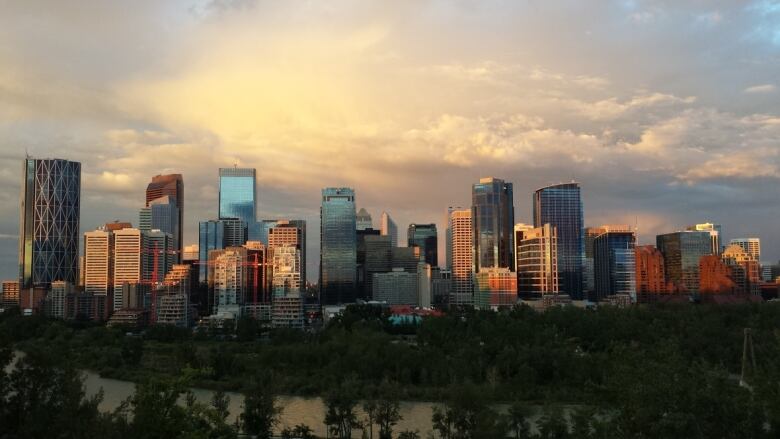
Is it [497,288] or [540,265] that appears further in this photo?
[540,265]

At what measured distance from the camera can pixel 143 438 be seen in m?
9.04

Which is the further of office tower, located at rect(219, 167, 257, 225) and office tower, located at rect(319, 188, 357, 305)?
office tower, located at rect(219, 167, 257, 225)

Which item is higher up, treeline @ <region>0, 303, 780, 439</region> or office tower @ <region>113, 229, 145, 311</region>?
office tower @ <region>113, 229, 145, 311</region>

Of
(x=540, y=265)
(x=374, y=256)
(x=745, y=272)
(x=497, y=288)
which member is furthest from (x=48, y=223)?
(x=745, y=272)

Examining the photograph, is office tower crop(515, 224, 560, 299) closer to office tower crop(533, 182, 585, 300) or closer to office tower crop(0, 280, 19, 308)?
office tower crop(533, 182, 585, 300)

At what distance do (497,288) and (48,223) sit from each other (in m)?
60.3

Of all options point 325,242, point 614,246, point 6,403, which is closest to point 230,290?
point 325,242

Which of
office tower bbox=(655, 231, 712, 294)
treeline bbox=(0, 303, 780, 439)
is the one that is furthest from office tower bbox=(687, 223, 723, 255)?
treeline bbox=(0, 303, 780, 439)

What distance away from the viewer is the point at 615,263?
298 ft

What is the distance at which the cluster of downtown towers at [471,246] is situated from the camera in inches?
3440

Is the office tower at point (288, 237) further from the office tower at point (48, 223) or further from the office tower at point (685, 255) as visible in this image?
the office tower at point (685, 255)

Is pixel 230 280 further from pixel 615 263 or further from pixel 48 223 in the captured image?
pixel 615 263

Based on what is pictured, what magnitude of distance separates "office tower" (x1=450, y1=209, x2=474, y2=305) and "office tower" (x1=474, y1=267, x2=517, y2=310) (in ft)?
32.8

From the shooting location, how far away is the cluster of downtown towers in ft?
287
